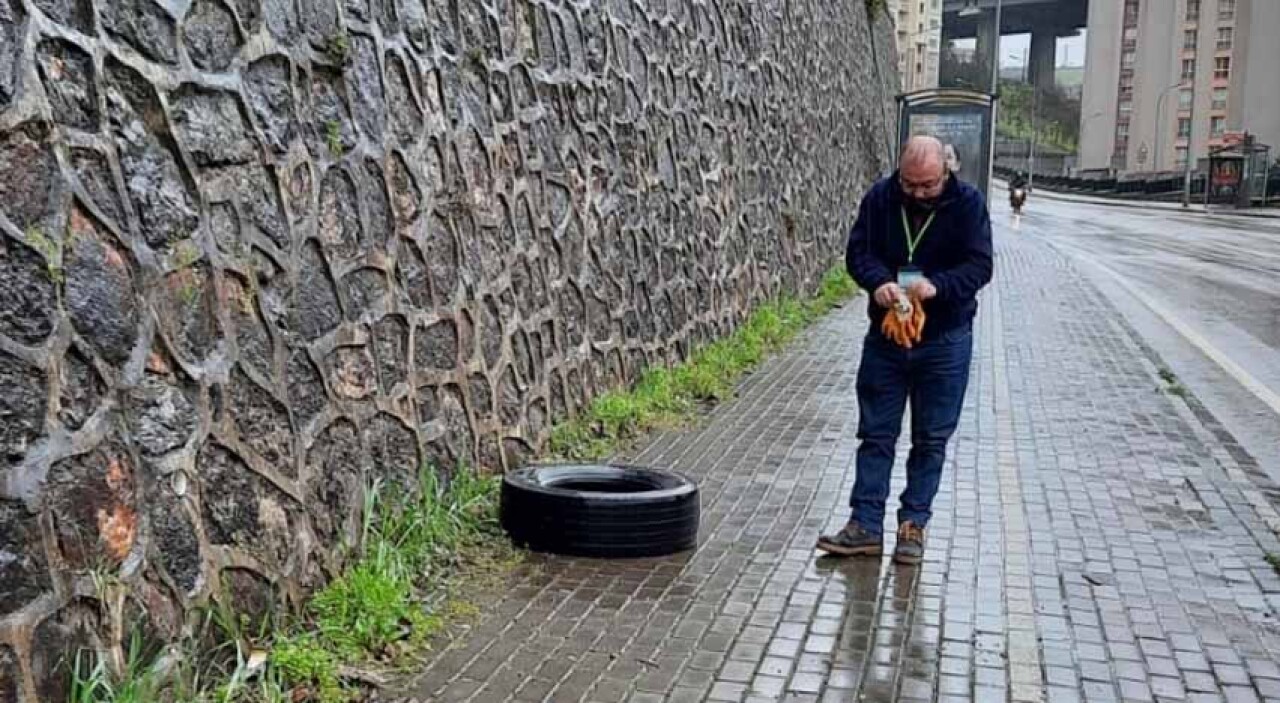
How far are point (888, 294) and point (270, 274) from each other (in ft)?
8.87

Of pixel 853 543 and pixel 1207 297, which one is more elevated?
pixel 853 543

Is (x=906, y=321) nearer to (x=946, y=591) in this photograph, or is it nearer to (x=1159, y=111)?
(x=946, y=591)

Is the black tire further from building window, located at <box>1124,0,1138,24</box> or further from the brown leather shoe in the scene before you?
building window, located at <box>1124,0,1138,24</box>

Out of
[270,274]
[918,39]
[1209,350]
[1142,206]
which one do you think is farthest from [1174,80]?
[270,274]

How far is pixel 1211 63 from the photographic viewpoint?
89.3 meters

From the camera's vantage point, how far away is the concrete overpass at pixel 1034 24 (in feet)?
371

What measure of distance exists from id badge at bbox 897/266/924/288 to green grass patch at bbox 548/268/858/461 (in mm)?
2405

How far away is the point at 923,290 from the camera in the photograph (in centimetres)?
591

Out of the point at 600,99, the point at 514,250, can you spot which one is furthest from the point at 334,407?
the point at 600,99

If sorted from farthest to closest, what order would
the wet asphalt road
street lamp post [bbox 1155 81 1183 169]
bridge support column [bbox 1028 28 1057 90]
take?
bridge support column [bbox 1028 28 1057 90] → street lamp post [bbox 1155 81 1183 169] → the wet asphalt road

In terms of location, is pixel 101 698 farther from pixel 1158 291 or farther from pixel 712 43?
pixel 1158 291

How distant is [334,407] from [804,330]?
10127mm

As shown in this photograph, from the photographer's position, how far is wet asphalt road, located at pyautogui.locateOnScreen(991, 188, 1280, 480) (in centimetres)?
1099

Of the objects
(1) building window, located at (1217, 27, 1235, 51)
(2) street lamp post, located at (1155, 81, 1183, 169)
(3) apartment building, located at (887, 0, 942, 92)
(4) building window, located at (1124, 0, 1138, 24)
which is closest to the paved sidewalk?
(3) apartment building, located at (887, 0, 942, 92)
